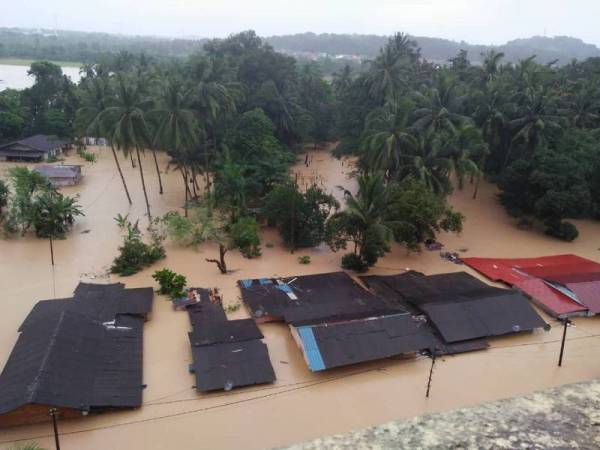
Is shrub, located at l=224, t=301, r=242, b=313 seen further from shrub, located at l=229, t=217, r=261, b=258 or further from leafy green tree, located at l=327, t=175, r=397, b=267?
leafy green tree, located at l=327, t=175, r=397, b=267

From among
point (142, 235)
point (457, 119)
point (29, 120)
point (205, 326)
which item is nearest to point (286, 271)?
point (205, 326)

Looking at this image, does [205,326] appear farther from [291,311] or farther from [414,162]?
[414,162]

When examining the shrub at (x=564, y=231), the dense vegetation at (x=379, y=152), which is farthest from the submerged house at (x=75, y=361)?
the shrub at (x=564, y=231)

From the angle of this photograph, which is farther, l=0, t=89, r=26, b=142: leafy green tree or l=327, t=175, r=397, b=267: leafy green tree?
l=0, t=89, r=26, b=142: leafy green tree

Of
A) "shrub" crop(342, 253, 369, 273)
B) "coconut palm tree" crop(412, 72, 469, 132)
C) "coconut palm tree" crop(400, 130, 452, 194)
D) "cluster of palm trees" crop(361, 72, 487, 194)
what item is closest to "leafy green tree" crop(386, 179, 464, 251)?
"cluster of palm trees" crop(361, 72, 487, 194)

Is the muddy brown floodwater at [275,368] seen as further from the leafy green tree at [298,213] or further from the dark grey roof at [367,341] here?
the leafy green tree at [298,213]

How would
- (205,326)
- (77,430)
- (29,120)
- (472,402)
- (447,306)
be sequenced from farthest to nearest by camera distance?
1. (29,120)
2. (447,306)
3. (205,326)
4. (472,402)
5. (77,430)
